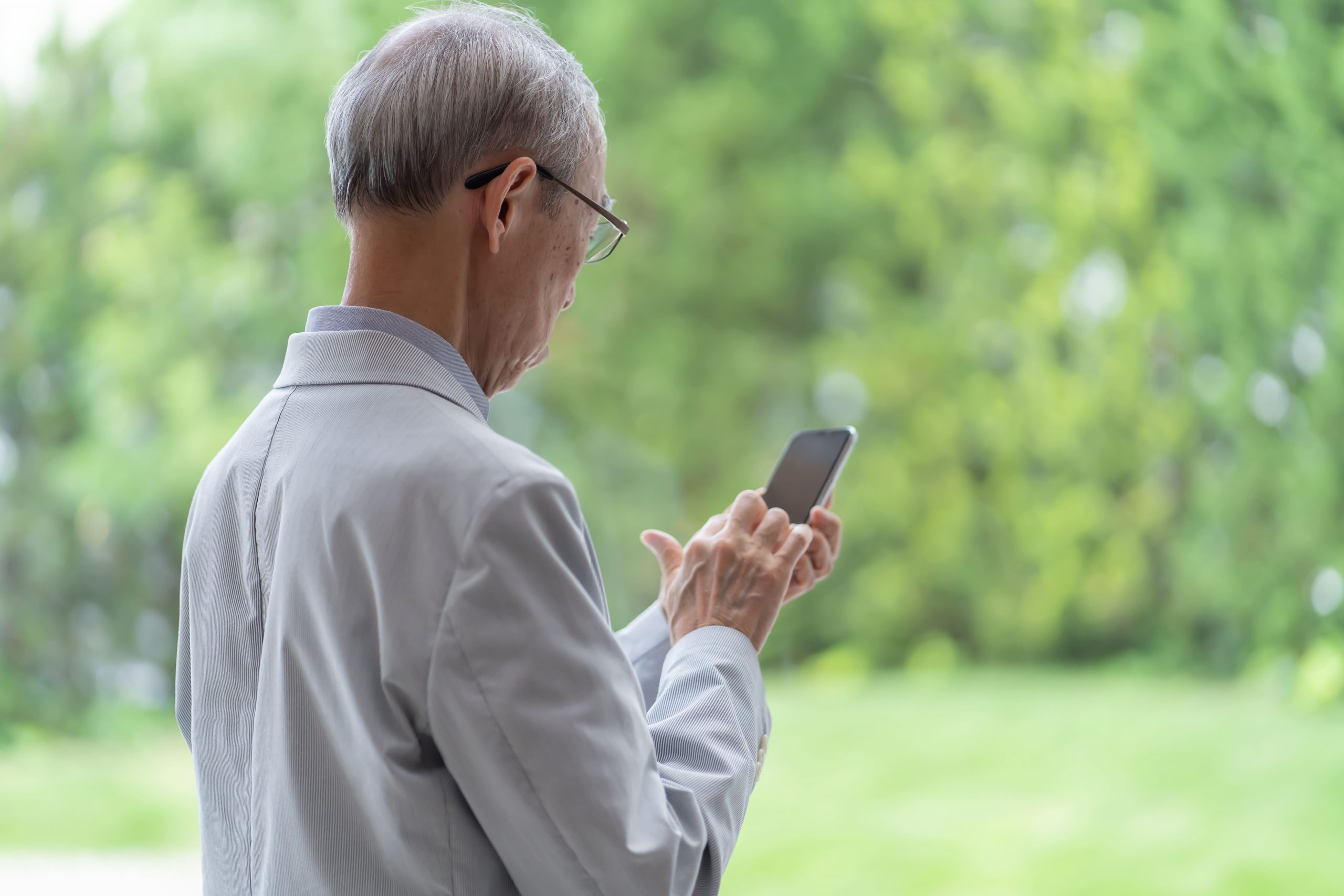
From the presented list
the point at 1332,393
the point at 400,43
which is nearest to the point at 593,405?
the point at 1332,393

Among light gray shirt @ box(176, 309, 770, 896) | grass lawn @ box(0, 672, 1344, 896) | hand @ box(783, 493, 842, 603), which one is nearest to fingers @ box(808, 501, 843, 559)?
hand @ box(783, 493, 842, 603)

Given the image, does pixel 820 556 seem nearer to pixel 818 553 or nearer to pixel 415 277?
pixel 818 553

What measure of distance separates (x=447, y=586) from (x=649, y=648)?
12.7 inches

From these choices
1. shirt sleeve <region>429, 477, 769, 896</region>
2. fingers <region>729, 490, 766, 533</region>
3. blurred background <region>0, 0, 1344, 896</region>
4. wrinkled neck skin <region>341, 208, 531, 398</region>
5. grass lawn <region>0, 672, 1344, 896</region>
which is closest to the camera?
shirt sleeve <region>429, 477, 769, 896</region>

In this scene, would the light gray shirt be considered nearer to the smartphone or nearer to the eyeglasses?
the eyeglasses

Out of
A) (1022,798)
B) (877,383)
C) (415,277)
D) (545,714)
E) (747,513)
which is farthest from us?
(877,383)

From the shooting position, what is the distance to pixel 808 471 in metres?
0.94

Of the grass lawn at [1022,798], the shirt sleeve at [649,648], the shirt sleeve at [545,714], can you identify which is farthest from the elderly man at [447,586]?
the grass lawn at [1022,798]

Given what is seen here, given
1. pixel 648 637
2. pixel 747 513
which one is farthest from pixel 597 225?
pixel 648 637

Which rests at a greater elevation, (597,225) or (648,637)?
(597,225)

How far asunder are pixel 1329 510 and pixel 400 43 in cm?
224

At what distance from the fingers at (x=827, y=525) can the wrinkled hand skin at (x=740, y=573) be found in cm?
10

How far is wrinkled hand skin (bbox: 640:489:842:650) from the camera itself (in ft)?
2.37

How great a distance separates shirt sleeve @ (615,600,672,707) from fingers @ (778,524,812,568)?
13 cm
